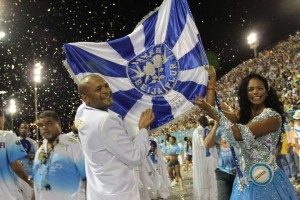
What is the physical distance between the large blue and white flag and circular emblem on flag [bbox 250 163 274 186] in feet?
3.58

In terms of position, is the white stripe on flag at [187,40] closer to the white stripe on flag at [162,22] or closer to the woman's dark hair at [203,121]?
the white stripe on flag at [162,22]

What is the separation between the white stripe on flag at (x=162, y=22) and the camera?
4.77m

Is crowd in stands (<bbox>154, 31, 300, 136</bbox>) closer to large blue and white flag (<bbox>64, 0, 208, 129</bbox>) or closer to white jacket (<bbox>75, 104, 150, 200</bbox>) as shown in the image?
large blue and white flag (<bbox>64, 0, 208, 129</bbox>)

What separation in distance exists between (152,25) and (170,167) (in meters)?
9.74

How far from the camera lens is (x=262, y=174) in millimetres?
3580

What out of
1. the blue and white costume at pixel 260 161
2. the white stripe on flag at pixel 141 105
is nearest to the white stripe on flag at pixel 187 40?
the white stripe on flag at pixel 141 105

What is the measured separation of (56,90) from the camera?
149 ft

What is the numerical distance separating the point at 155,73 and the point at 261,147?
148cm

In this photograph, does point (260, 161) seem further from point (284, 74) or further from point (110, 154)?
point (284, 74)

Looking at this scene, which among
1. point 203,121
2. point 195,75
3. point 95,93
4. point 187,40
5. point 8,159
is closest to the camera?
point 95,93

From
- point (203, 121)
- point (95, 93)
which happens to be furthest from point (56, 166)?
point (203, 121)

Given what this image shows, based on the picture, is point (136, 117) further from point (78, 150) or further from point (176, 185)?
point (176, 185)

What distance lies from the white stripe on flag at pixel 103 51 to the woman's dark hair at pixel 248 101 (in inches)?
59.2

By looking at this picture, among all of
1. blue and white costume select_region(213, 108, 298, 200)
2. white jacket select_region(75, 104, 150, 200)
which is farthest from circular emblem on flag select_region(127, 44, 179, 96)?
white jacket select_region(75, 104, 150, 200)
